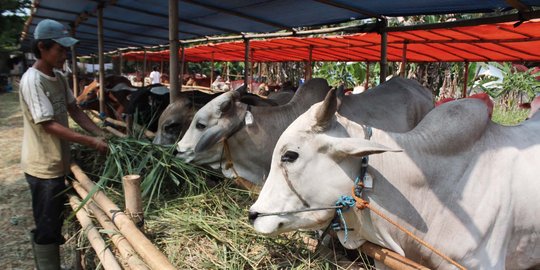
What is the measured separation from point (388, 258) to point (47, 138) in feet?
7.71

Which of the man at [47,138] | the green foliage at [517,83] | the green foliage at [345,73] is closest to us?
the man at [47,138]

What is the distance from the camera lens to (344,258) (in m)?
2.01

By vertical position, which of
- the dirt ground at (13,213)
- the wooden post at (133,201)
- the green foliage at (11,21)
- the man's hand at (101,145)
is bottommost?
the dirt ground at (13,213)

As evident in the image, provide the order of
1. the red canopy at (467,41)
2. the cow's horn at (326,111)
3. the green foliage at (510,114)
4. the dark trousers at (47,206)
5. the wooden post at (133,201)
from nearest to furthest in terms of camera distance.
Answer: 1. the cow's horn at (326,111)
2. the wooden post at (133,201)
3. the dark trousers at (47,206)
4. the red canopy at (467,41)
5. the green foliage at (510,114)

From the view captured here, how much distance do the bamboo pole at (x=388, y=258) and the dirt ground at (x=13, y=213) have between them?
3187mm

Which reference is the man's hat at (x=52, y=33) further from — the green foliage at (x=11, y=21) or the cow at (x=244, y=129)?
the green foliage at (x=11, y=21)

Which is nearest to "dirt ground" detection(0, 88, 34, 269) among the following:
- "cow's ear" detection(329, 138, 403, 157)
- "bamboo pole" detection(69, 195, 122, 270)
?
"bamboo pole" detection(69, 195, 122, 270)

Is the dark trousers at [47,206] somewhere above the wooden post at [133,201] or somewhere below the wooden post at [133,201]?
below

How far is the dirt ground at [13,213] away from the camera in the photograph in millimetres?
3836

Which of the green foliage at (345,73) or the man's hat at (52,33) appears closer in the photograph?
the man's hat at (52,33)

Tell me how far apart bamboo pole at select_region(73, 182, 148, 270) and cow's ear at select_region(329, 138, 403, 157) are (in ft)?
3.11

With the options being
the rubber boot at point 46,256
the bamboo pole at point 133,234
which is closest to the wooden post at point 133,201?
the bamboo pole at point 133,234

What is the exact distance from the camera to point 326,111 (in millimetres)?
1788

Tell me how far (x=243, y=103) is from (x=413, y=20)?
10.7 metres
